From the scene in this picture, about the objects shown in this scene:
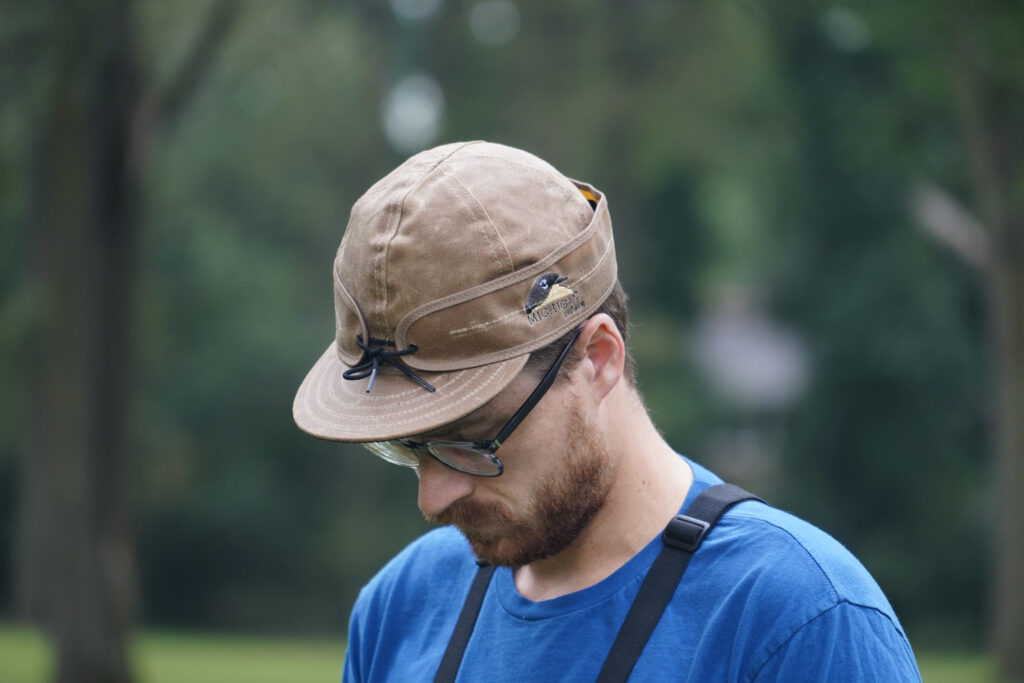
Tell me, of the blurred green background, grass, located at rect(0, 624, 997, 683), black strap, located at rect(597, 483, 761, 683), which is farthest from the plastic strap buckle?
grass, located at rect(0, 624, 997, 683)

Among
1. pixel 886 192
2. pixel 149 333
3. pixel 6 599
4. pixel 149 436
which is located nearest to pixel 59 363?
pixel 149 333

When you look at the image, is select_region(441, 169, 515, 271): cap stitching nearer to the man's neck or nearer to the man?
the man

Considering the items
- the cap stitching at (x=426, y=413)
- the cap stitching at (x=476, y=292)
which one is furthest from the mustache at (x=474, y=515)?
the cap stitching at (x=476, y=292)

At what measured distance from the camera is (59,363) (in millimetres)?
13695

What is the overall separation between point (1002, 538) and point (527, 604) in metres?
10.3

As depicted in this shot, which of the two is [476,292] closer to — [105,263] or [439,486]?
[439,486]

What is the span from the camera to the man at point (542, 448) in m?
1.73

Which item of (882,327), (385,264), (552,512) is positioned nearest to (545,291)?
(385,264)

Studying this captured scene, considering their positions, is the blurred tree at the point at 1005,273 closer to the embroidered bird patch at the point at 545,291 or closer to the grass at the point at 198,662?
the grass at the point at 198,662

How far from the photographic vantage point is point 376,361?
1.84m

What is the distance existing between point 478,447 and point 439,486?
0.41ft

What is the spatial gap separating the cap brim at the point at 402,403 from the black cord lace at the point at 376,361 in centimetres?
1

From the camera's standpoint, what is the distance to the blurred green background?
30.0 ft

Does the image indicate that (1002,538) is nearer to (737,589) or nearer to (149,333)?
(737,589)
